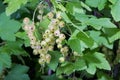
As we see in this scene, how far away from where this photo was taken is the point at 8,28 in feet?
5.51

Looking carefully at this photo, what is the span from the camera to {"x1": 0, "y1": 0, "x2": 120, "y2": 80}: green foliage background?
4.31 ft

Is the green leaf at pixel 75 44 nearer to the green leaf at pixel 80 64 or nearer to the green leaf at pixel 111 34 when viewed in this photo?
the green leaf at pixel 80 64

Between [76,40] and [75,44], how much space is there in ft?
0.06

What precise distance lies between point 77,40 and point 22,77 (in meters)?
0.65

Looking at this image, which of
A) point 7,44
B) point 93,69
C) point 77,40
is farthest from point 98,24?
point 7,44

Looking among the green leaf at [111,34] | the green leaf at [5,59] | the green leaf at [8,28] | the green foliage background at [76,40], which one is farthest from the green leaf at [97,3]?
the green leaf at [5,59]

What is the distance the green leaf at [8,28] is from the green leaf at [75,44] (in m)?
0.45

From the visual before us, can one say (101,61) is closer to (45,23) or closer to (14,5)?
(45,23)

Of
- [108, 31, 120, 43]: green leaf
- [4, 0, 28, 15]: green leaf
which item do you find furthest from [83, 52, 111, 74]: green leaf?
[4, 0, 28, 15]: green leaf

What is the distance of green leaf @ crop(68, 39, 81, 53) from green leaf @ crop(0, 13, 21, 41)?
446mm

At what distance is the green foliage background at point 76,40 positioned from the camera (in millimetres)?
1313

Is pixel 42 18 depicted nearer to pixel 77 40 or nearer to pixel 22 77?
pixel 77 40

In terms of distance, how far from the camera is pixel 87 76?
191cm

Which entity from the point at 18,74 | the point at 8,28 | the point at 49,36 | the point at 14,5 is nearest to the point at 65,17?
the point at 49,36
